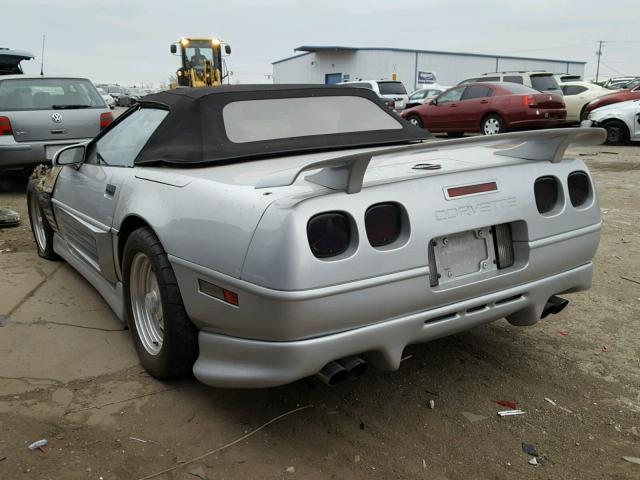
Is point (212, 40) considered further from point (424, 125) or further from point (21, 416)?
point (21, 416)

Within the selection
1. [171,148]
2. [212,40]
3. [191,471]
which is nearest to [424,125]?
[212,40]

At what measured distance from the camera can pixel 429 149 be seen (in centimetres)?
232

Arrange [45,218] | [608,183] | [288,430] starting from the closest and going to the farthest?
1. [288,430]
2. [45,218]
3. [608,183]

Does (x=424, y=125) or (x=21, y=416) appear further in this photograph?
(x=424, y=125)

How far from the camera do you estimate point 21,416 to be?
264cm

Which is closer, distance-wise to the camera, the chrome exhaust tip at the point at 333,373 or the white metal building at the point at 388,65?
the chrome exhaust tip at the point at 333,373

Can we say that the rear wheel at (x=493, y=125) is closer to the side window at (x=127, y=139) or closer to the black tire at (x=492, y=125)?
the black tire at (x=492, y=125)

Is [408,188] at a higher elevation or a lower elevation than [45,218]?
higher

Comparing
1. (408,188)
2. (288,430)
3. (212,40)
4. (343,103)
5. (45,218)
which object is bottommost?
(288,430)

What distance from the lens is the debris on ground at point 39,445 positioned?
2.39 m

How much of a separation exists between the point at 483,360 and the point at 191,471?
64.4 inches

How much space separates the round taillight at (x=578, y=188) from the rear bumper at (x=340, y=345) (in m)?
0.47

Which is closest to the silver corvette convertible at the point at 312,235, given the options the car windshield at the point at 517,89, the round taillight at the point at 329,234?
the round taillight at the point at 329,234

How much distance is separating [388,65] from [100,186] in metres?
47.7
